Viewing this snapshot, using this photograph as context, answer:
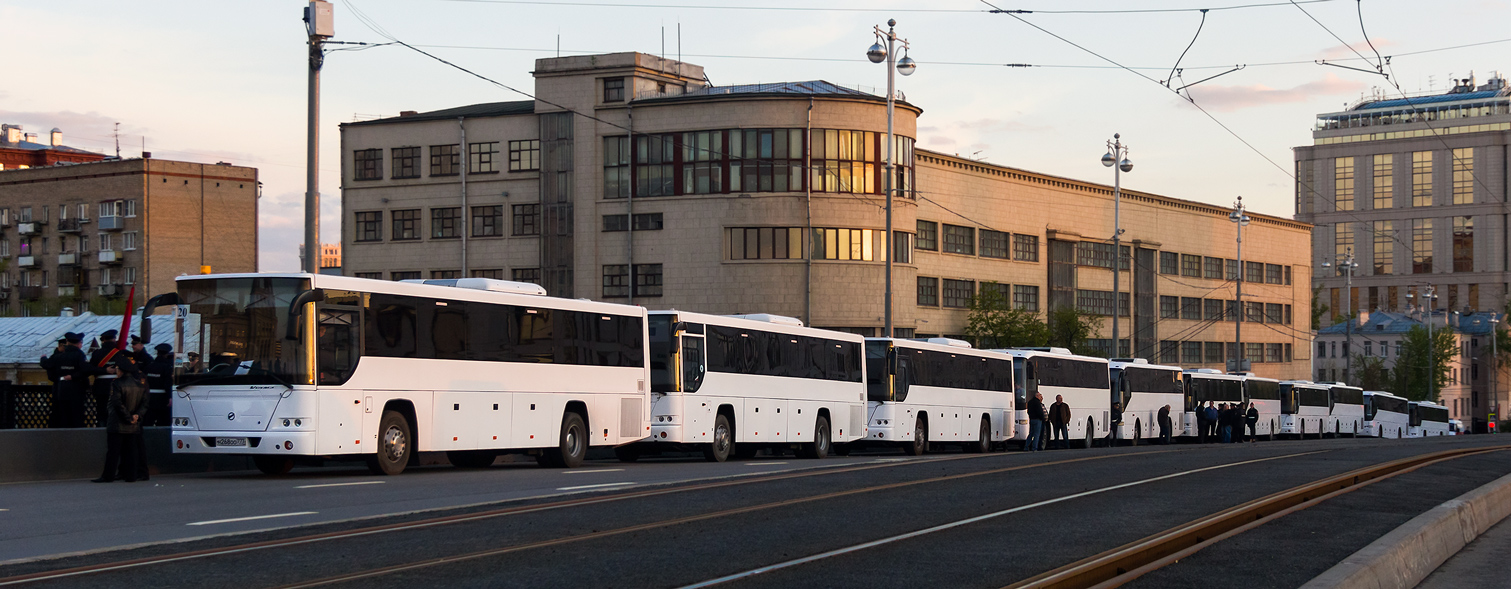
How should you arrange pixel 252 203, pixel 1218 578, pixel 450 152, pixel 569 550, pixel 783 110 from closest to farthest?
pixel 1218 578 < pixel 569 550 < pixel 783 110 < pixel 450 152 < pixel 252 203

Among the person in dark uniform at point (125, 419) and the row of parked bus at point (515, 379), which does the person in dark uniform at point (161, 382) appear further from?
the person in dark uniform at point (125, 419)

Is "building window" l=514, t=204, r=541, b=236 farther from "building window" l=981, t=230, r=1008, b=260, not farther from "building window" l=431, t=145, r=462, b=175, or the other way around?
"building window" l=981, t=230, r=1008, b=260

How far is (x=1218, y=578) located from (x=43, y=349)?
171ft

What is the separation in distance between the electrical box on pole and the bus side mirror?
720cm

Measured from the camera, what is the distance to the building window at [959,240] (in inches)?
3056

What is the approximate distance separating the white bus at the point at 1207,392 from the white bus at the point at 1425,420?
33.8 m

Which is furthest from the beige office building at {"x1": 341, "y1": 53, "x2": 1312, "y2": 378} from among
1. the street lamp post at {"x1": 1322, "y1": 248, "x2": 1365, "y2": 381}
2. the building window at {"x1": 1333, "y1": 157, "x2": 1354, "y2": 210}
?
the building window at {"x1": 1333, "y1": 157, "x2": 1354, "y2": 210}

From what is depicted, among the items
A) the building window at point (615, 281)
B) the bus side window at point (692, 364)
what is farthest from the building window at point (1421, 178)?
the bus side window at point (692, 364)

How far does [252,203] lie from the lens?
114 metres

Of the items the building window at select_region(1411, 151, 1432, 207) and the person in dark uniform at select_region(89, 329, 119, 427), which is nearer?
the person in dark uniform at select_region(89, 329, 119, 427)

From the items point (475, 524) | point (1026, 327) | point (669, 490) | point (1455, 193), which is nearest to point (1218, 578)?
point (475, 524)

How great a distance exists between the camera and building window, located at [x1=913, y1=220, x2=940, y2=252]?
7562cm

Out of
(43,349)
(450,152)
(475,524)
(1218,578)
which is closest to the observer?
(1218,578)

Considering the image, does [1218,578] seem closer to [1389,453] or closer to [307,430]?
[307,430]
